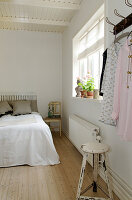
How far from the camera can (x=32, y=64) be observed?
521cm

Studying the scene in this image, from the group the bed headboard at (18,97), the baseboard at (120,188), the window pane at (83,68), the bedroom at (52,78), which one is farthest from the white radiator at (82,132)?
the bed headboard at (18,97)

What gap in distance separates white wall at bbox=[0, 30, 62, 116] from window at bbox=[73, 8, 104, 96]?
1328 millimetres

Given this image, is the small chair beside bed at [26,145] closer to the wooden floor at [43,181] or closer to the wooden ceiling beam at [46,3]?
the wooden floor at [43,181]

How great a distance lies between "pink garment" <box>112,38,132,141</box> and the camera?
156 centimetres

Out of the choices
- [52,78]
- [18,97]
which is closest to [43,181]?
[18,97]

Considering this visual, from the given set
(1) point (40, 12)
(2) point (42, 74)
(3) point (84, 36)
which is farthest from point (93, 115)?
(2) point (42, 74)

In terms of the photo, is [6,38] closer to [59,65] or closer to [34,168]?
[59,65]

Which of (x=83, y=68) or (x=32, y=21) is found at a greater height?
(x=32, y=21)

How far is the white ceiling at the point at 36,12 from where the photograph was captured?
11.2 ft

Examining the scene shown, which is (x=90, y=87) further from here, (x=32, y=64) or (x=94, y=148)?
(x=32, y=64)

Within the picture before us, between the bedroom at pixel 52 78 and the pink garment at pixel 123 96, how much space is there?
1.00ft

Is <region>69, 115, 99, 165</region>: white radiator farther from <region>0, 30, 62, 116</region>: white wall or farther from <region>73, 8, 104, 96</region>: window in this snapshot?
<region>0, 30, 62, 116</region>: white wall

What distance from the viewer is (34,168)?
2.85 m

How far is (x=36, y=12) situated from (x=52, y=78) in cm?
185
